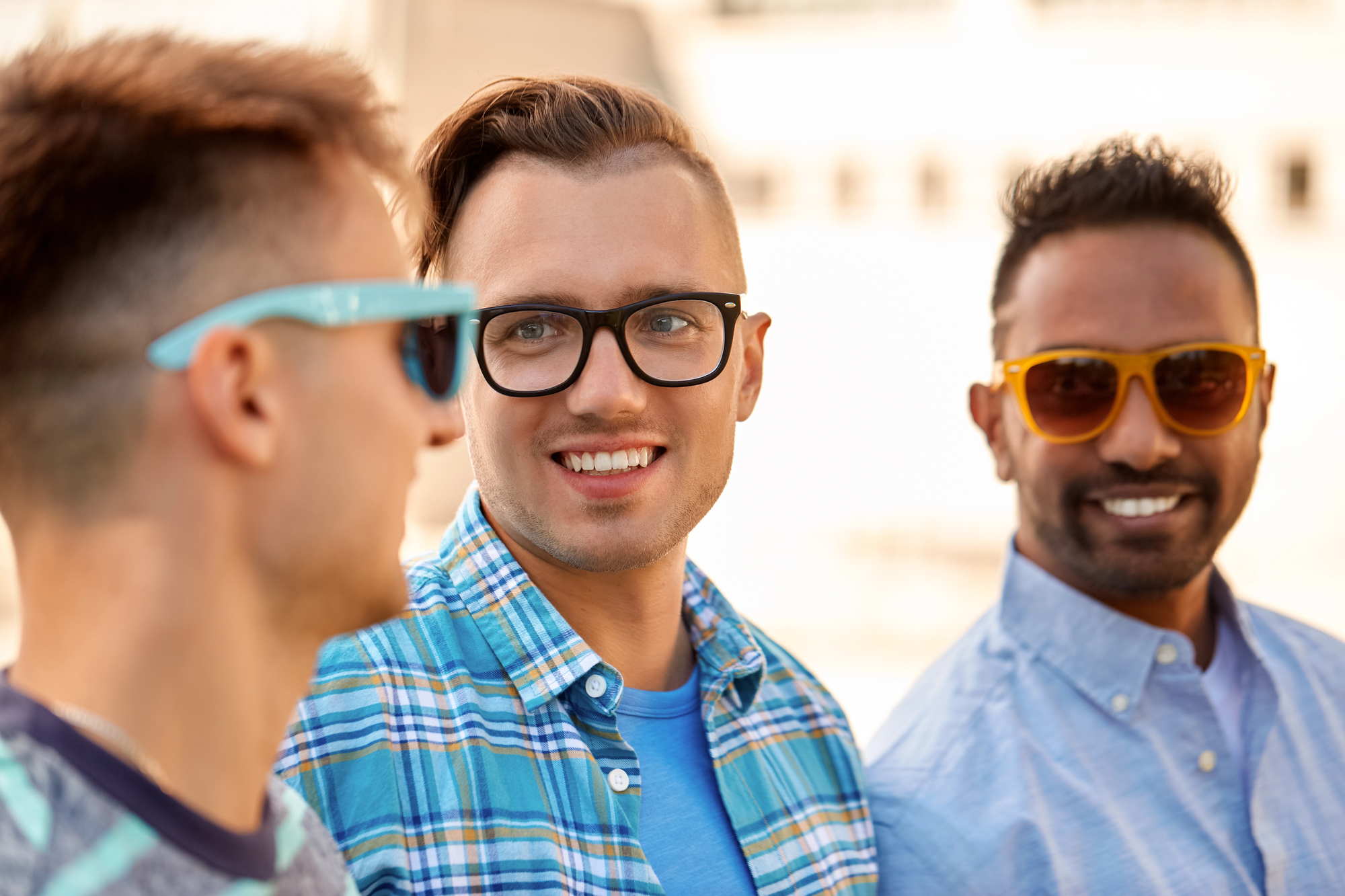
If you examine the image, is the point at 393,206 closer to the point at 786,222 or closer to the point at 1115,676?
the point at 1115,676

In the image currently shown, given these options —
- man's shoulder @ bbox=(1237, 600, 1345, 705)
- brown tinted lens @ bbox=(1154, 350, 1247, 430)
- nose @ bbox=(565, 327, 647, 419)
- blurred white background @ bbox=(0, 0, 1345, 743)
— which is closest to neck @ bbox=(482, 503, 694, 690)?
nose @ bbox=(565, 327, 647, 419)

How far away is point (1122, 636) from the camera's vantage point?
8.21 feet

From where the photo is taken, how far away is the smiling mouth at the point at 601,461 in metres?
1.87

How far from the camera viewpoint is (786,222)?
20.4 meters

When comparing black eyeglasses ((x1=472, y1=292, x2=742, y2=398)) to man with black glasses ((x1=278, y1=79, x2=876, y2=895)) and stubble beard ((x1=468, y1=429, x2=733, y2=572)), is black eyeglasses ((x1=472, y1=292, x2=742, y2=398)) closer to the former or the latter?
man with black glasses ((x1=278, y1=79, x2=876, y2=895))

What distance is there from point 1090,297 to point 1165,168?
0.38m

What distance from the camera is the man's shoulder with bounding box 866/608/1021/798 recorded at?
2355 millimetres

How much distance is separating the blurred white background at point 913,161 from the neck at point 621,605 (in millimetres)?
15135

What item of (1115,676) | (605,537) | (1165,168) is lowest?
(1115,676)

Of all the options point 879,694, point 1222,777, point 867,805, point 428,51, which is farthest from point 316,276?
point 428,51

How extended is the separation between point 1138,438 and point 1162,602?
0.39 m

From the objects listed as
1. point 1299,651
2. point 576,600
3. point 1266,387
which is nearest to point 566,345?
point 576,600

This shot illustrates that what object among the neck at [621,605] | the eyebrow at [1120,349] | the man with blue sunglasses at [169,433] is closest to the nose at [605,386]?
the neck at [621,605]

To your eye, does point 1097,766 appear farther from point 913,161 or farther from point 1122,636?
point 913,161
